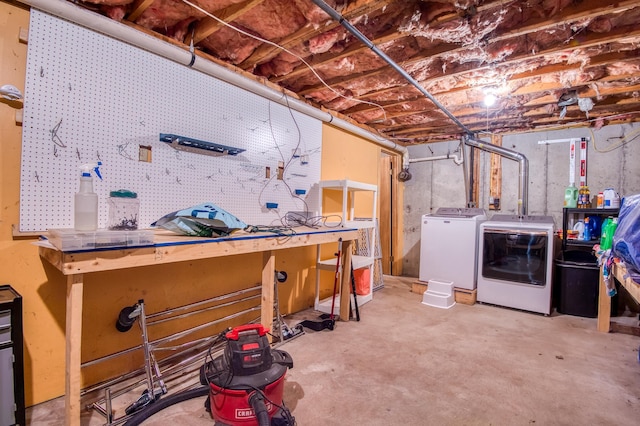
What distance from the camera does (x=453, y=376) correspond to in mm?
2049

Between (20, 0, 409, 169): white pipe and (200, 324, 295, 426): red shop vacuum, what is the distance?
1.81 m

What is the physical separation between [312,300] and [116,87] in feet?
8.59

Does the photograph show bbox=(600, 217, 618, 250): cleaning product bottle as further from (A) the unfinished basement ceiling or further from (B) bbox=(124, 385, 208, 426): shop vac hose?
(B) bbox=(124, 385, 208, 426): shop vac hose

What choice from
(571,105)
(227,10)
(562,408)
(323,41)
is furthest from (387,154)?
(562,408)

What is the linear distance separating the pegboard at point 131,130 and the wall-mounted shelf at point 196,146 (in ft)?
0.13

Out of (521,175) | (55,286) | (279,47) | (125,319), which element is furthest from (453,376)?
(521,175)

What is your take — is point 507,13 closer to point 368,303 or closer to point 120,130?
point 120,130

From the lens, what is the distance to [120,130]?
1871 mm

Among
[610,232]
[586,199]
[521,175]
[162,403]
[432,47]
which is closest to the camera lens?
[162,403]

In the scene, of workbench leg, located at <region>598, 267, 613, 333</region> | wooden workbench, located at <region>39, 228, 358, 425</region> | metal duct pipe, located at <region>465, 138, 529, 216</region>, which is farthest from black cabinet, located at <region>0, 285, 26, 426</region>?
metal duct pipe, located at <region>465, 138, 529, 216</region>

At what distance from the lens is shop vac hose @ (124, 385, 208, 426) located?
1.51m

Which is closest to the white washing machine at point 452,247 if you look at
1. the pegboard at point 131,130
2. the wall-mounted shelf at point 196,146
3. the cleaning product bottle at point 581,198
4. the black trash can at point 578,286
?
the black trash can at point 578,286

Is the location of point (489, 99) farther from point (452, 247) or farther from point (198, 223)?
point (198, 223)

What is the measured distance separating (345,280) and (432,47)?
2076 millimetres
